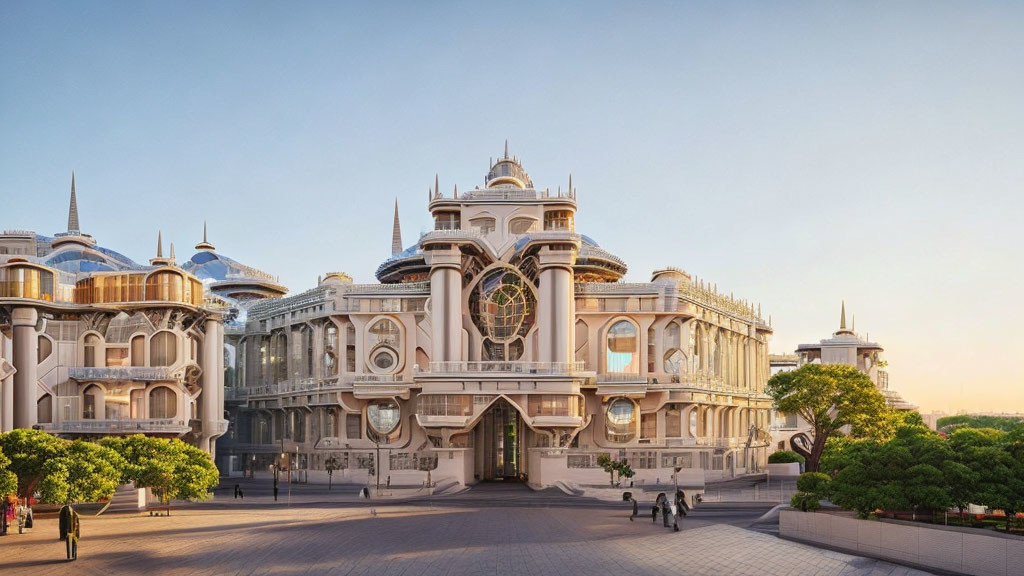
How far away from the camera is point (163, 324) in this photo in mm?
84438

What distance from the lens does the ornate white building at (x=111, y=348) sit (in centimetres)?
7906

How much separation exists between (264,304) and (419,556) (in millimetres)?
71223

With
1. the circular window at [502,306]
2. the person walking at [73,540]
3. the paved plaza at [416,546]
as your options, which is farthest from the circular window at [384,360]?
the person walking at [73,540]

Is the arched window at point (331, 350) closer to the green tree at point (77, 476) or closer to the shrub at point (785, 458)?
the green tree at point (77, 476)

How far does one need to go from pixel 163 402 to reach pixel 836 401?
57.4 m

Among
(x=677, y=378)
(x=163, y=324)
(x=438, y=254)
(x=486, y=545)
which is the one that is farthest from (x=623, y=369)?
(x=486, y=545)

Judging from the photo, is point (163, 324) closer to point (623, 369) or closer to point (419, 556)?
point (623, 369)

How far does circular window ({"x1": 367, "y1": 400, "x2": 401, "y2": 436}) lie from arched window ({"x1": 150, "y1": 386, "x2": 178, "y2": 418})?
57.0ft

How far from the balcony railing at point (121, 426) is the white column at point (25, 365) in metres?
2.60

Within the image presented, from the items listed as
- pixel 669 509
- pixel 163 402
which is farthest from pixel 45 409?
pixel 669 509

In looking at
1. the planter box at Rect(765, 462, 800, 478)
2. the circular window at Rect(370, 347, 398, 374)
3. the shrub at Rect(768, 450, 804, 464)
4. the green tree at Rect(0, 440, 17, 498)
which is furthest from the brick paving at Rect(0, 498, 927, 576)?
the planter box at Rect(765, 462, 800, 478)

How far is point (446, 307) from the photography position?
8406 cm

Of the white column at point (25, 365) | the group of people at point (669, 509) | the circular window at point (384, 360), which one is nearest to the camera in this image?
the group of people at point (669, 509)

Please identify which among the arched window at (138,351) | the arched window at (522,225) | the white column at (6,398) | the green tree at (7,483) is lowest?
the green tree at (7,483)
